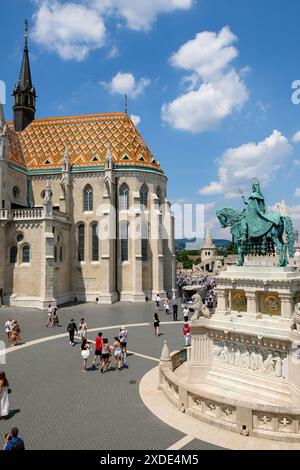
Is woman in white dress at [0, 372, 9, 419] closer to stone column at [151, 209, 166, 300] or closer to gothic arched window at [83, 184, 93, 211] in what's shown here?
stone column at [151, 209, 166, 300]

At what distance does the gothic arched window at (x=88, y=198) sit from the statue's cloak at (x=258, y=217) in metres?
25.9

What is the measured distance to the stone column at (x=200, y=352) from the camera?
12.3 meters

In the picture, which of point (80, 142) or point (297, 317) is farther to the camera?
point (80, 142)

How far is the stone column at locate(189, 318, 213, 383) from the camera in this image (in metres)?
12.3

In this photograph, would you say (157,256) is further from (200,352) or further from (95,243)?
(200,352)

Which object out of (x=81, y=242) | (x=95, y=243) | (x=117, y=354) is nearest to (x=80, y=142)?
(x=81, y=242)

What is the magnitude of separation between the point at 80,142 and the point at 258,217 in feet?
103

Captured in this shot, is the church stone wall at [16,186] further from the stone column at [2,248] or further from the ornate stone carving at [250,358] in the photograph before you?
the ornate stone carving at [250,358]

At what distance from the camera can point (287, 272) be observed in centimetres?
1133

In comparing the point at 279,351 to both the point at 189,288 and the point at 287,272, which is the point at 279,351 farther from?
the point at 189,288

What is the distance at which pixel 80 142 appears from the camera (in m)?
40.1

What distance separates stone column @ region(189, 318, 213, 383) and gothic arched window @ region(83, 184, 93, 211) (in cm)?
2626

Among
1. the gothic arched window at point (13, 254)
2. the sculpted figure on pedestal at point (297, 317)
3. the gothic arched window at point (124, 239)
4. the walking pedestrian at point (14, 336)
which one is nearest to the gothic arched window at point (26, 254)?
the gothic arched window at point (13, 254)

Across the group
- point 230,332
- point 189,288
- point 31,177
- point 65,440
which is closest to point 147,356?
point 230,332
